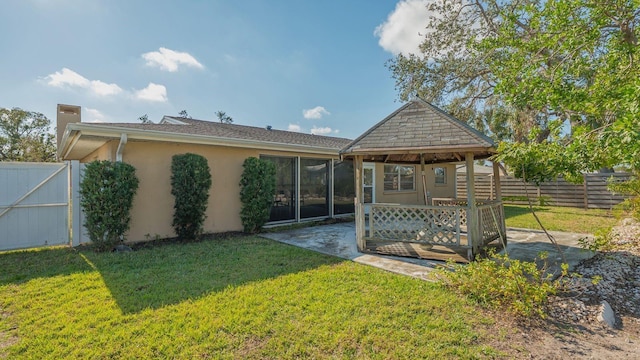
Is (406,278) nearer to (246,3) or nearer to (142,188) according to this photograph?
(142,188)

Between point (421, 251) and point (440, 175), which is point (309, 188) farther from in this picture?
point (440, 175)

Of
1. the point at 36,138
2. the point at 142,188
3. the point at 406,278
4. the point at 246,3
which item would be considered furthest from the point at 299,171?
A: the point at 36,138

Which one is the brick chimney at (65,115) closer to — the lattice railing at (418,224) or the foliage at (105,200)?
the foliage at (105,200)

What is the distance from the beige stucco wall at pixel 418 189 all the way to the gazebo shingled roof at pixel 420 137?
485cm

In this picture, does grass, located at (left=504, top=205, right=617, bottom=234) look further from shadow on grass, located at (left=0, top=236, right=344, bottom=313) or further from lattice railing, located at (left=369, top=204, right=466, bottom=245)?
shadow on grass, located at (left=0, top=236, right=344, bottom=313)

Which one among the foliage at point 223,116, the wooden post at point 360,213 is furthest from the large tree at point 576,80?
the foliage at point 223,116

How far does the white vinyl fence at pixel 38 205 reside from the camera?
20.6ft

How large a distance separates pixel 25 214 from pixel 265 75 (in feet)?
31.2

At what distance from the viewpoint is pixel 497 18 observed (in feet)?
42.9

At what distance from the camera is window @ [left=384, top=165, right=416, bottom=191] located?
13.4 meters

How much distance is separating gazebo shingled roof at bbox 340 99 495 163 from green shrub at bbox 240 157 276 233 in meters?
2.91

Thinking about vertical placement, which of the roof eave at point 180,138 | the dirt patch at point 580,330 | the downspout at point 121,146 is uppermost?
the roof eave at point 180,138

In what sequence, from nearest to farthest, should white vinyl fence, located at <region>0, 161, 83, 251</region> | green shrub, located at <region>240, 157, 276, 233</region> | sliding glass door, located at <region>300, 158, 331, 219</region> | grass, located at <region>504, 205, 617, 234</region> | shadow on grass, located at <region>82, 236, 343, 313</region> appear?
shadow on grass, located at <region>82, 236, 343, 313</region>
white vinyl fence, located at <region>0, 161, 83, 251</region>
green shrub, located at <region>240, 157, 276, 233</region>
grass, located at <region>504, 205, 617, 234</region>
sliding glass door, located at <region>300, 158, 331, 219</region>

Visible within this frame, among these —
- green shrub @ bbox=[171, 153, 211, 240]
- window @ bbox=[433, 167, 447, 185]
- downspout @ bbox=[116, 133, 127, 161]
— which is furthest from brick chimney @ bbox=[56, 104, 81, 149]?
window @ bbox=[433, 167, 447, 185]
